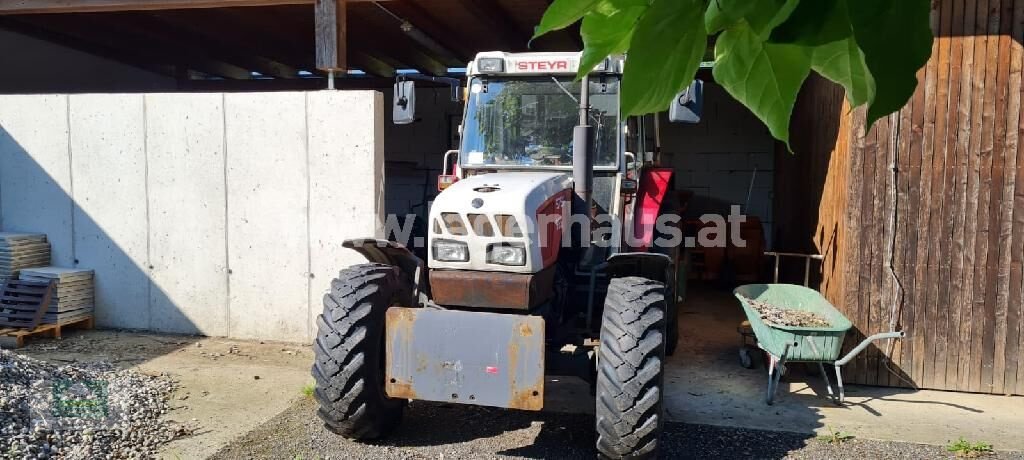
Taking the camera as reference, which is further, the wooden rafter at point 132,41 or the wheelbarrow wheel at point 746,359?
the wooden rafter at point 132,41

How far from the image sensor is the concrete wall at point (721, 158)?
36.1 ft

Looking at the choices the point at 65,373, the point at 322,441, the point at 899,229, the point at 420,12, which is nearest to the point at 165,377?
the point at 65,373

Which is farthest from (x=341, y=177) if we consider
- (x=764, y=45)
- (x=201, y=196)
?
(x=764, y=45)

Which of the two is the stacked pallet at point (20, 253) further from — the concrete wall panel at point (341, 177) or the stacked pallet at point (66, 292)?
the concrete wall panel at point (341, 177)

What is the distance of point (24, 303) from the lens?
6.53 meters

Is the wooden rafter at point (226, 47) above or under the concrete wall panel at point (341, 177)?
above

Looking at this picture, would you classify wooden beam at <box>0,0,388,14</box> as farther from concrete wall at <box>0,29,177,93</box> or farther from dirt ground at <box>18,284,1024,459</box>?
dirt ground at <box>18,284,1024,459</box>

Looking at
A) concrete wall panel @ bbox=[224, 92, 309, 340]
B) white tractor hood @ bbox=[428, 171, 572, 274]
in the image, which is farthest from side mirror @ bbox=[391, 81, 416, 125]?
concrete wall panel @ bbox=[224, 92, 309, 340]

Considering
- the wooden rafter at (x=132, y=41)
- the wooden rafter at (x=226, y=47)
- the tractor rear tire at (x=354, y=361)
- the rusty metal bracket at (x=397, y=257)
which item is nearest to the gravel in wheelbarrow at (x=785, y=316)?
the rusty metal bracket at (x=397, y=257)

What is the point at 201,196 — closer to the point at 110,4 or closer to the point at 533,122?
the point at 110,4

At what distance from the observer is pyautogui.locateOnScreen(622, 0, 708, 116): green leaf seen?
2.01ft

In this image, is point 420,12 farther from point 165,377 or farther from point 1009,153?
point 1009,153

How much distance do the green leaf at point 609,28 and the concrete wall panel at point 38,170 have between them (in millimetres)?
7719

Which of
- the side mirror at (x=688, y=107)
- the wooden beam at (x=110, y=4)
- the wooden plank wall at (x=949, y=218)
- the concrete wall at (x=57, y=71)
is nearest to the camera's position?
the side mirror at (x=688, y=107)
